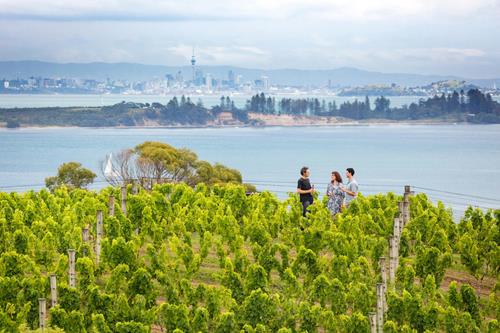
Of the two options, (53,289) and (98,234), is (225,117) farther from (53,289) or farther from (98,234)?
(53,289)

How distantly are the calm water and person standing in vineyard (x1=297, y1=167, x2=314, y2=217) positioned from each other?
35497 millimetres

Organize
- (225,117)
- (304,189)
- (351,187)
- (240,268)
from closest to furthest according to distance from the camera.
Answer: (240,268)
(351,187)
(304,189)
(225,117)

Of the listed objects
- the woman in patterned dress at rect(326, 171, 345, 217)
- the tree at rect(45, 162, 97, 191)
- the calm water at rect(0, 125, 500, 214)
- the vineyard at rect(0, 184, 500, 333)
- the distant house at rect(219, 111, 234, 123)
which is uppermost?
the woman in patterned dress at rect(326, 171, 345, 217)

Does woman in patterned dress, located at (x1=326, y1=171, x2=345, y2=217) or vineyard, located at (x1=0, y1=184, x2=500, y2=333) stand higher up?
woman in patterned dress, located at (x1=326, y1=171, x2=345, y2=217)

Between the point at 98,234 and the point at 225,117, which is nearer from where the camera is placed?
the point at 98,234

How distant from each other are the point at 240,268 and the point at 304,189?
4.01m

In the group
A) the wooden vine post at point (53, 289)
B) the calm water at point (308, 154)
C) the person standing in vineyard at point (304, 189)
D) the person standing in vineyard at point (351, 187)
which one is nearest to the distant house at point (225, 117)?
the calm water at point (308, 154)

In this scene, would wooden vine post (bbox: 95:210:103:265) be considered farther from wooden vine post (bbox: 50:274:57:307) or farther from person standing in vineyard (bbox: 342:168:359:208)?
person standing in vineyard (bbox: 342:168:359:208)

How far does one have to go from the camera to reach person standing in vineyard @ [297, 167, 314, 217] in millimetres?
17922

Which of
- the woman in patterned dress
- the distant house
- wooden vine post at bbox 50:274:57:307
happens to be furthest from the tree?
the distant house

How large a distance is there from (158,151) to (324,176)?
43.9m

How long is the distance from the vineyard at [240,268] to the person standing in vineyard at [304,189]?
220mm

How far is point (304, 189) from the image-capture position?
18.3 metres

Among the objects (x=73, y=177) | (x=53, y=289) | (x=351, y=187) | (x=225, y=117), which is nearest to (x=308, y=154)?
(x=73, y=177)
